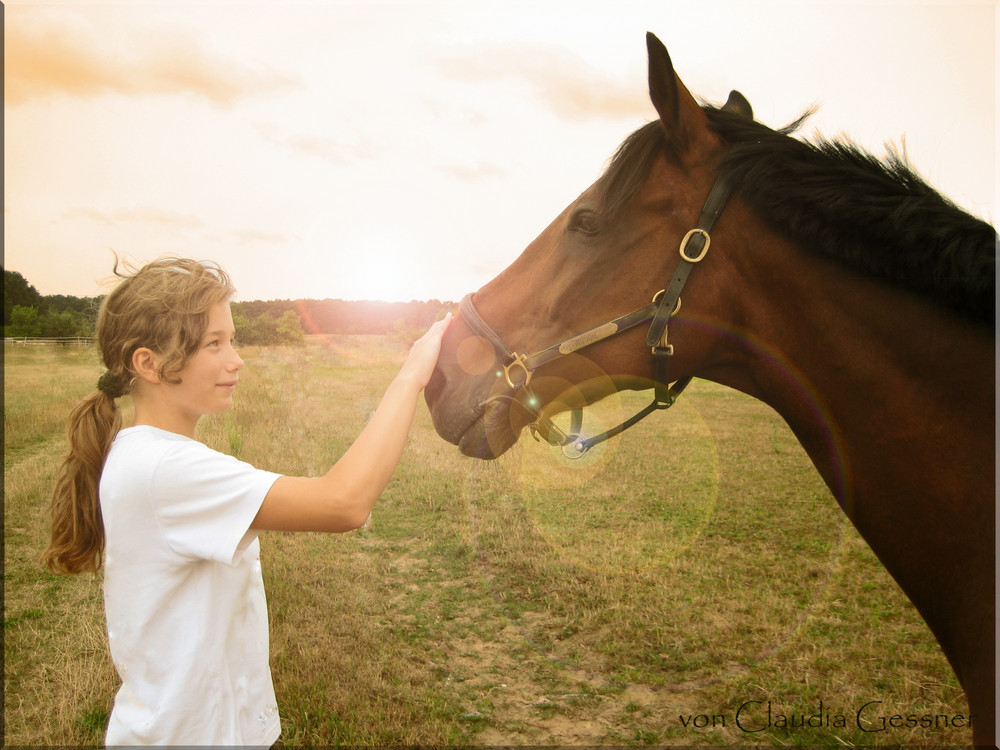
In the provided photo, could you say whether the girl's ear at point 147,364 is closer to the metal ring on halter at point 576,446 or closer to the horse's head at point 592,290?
the horse's head at point 592,290

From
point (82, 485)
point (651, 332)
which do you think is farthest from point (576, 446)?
point (82, 485)

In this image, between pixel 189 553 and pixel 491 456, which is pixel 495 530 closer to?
pixel 491 456

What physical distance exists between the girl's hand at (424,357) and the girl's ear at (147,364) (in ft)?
2.27

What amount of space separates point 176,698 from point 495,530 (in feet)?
16.1

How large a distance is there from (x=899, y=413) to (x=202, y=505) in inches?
76.8

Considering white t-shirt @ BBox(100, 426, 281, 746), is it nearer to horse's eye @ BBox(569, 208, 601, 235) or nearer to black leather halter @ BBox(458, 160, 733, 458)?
black leather halter @ BBox(458, 160, 733, 458)

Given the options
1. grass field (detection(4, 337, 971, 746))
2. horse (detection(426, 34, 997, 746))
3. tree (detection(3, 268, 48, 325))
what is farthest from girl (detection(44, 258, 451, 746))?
tree (detection(3, 268, 48, 325))

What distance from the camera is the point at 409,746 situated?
3096 mm

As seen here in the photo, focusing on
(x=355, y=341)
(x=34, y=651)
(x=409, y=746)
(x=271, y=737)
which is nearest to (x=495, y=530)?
(x=409, y=746)

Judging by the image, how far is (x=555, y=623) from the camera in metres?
4.38

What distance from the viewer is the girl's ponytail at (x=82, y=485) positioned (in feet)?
5.24

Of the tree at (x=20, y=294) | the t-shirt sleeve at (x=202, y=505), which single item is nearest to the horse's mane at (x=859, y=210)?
the t-shirt sleeve at (x=202, y=505)

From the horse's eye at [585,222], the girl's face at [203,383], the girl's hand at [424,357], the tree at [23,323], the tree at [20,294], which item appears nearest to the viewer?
the girl's face at [203,383]

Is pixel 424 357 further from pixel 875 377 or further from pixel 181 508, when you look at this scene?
pixel 875 377
